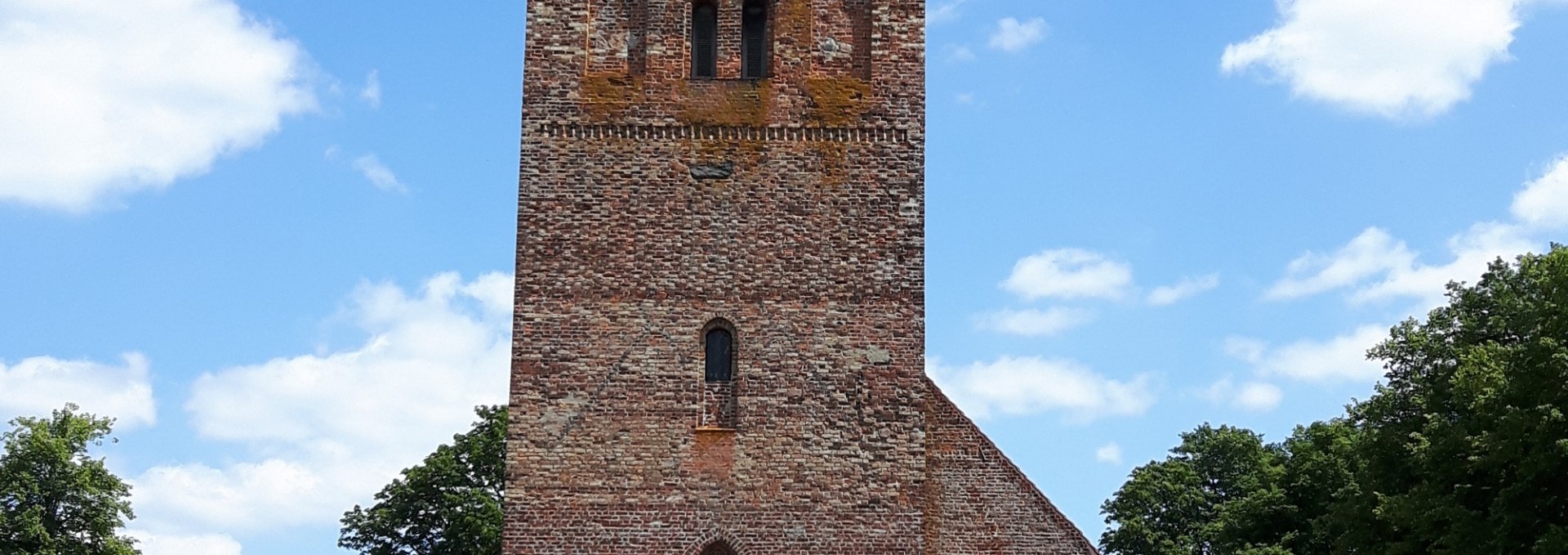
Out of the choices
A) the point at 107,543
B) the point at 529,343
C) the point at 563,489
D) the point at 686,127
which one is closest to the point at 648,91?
the point at 686,127

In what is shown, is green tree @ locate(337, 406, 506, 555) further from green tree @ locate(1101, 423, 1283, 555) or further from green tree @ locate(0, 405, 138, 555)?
green tree @ locate(1101, 423, 1283, 555)

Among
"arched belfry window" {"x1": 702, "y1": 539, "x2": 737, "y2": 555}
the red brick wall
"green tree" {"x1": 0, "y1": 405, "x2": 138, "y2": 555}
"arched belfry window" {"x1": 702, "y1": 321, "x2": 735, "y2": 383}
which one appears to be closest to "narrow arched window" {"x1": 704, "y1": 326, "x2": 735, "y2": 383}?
"arched belfry window" {"x1": 702, "y1": 321, "x2": 735, "y2": 383}

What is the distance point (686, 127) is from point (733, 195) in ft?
3.25

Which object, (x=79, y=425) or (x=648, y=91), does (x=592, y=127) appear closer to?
(x=648, y=91)

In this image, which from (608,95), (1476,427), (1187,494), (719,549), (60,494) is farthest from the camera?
(1187,494)

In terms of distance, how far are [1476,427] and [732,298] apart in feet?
37.3

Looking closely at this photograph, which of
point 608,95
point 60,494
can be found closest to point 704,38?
point 608,95

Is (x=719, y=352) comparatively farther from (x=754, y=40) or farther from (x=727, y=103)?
(x=754, y=40)

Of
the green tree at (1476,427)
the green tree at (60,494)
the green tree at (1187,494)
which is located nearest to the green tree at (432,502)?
the green tree at (60,494)

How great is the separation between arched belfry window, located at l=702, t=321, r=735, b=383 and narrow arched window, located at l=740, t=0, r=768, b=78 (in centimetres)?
311

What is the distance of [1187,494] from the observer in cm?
4703

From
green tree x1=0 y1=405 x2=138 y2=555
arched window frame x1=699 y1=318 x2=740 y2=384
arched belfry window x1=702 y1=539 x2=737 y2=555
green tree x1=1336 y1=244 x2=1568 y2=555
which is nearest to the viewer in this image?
arched belfry window x1=702 y1=539 x2=737 y2=555

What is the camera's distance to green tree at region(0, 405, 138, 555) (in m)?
36.6

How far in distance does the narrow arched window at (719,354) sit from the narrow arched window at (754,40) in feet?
10.3
